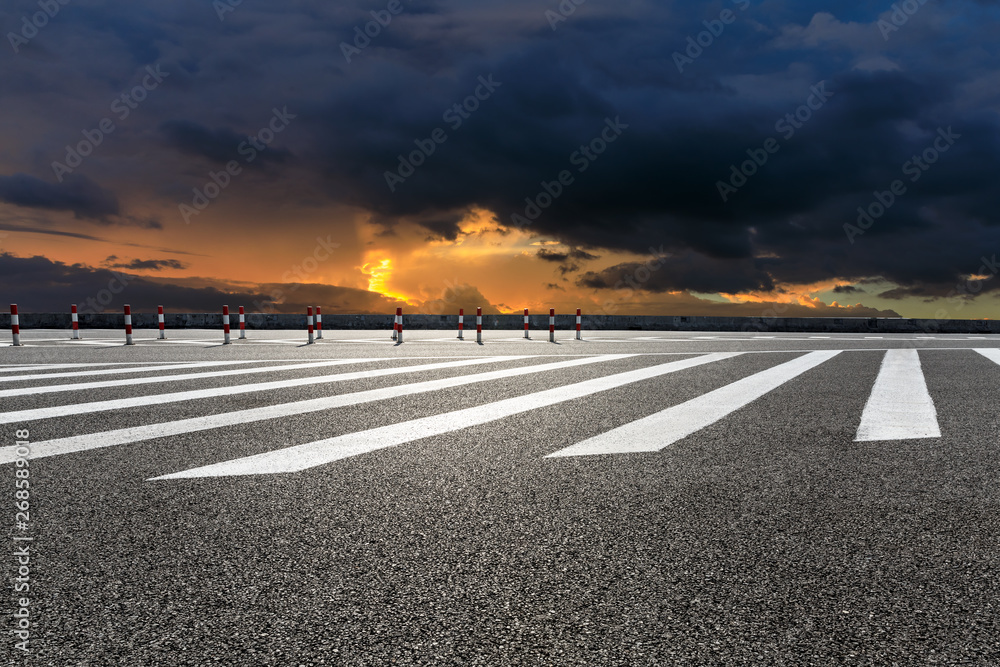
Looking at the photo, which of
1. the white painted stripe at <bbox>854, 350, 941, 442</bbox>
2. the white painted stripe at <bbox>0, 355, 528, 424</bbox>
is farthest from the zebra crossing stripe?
the white painted stripe at <bbox>0, 355, 528, 424</bbox>

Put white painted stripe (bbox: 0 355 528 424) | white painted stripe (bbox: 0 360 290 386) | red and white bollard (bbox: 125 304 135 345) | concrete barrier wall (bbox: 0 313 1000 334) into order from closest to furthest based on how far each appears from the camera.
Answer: white painted stripe (bbox: 0 355 528 424) → white painted stripe (bbox: 0 360 290 386) → red and white bollard (bbox: 125 304 135 345) → concrete barrier wall (bbox: 0 313 1000 334)

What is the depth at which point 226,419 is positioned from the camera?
5.94 meters

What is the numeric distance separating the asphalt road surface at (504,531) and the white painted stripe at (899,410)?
0.18ft

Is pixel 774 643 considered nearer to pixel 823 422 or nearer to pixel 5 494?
pixel 5 494

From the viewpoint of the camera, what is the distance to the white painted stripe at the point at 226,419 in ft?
16.0

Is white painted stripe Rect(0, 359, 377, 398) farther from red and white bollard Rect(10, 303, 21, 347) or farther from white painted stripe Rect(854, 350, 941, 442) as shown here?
red and white bollard Rect(10, 303, 21, 347)

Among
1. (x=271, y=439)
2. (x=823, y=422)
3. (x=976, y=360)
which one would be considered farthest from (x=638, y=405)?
(x=976, y=360)

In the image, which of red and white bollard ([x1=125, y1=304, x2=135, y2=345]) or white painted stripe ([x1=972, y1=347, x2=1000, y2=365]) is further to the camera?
red and white bollard ([x1=125, y1=304, x2=135, y2=345])

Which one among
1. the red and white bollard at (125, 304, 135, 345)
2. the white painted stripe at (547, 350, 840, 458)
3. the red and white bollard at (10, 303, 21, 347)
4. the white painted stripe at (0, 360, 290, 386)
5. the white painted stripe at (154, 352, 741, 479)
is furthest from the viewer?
the red and white bollard at (125, 304, 135, 345)

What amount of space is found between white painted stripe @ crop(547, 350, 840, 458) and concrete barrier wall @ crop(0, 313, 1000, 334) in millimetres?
21730

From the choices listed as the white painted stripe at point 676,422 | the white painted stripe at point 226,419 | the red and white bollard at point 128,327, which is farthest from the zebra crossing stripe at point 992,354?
the red and white bollard at point 128,327

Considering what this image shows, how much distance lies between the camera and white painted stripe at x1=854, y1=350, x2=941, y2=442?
5.44 m

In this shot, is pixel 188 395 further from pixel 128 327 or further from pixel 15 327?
pixel 15 327

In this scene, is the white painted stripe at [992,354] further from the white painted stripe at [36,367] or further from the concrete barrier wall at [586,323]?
the white painted stripe at [36,367]
